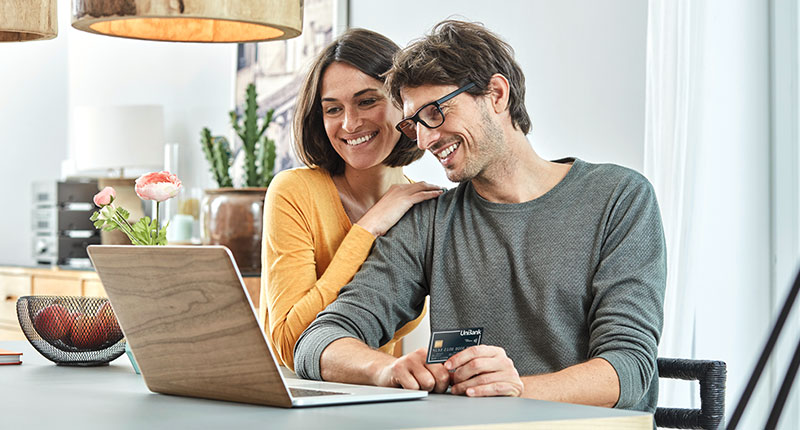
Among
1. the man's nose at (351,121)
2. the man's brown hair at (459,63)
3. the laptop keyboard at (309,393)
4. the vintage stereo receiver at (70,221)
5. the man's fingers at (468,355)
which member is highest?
the man's brown hair at (459,63)

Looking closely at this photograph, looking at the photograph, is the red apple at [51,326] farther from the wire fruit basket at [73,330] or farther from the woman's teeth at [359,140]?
the woman's teeth at [359,140]

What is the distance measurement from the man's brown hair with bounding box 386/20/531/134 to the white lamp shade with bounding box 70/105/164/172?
2.99m

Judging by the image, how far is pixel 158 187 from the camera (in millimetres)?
1612

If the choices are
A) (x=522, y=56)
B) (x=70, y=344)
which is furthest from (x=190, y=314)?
(x=522, y=56)

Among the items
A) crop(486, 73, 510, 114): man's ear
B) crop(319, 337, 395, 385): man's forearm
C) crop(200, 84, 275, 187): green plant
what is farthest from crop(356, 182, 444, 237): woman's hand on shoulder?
crop(200, 84, 275, 187): green plant

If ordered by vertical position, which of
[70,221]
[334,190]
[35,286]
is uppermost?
[334,190]

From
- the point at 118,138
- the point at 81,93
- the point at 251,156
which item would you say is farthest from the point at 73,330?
the point at 81,93

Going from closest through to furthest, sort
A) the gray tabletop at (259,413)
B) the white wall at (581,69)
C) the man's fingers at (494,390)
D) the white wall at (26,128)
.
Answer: the gray tabletop at (259,413) → the man's fingers at (494,390) → the white wall at (581,69) → the white wall at (26,128)

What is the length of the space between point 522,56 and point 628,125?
51 centimetres

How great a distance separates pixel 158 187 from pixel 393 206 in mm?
552

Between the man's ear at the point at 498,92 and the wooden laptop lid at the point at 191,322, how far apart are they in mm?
883

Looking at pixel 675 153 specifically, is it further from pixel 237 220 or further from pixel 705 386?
pixel 237 220

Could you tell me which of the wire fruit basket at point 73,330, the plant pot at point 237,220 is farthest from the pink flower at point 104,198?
the plant pot at point 237,220

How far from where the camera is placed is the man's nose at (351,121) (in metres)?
2.09
